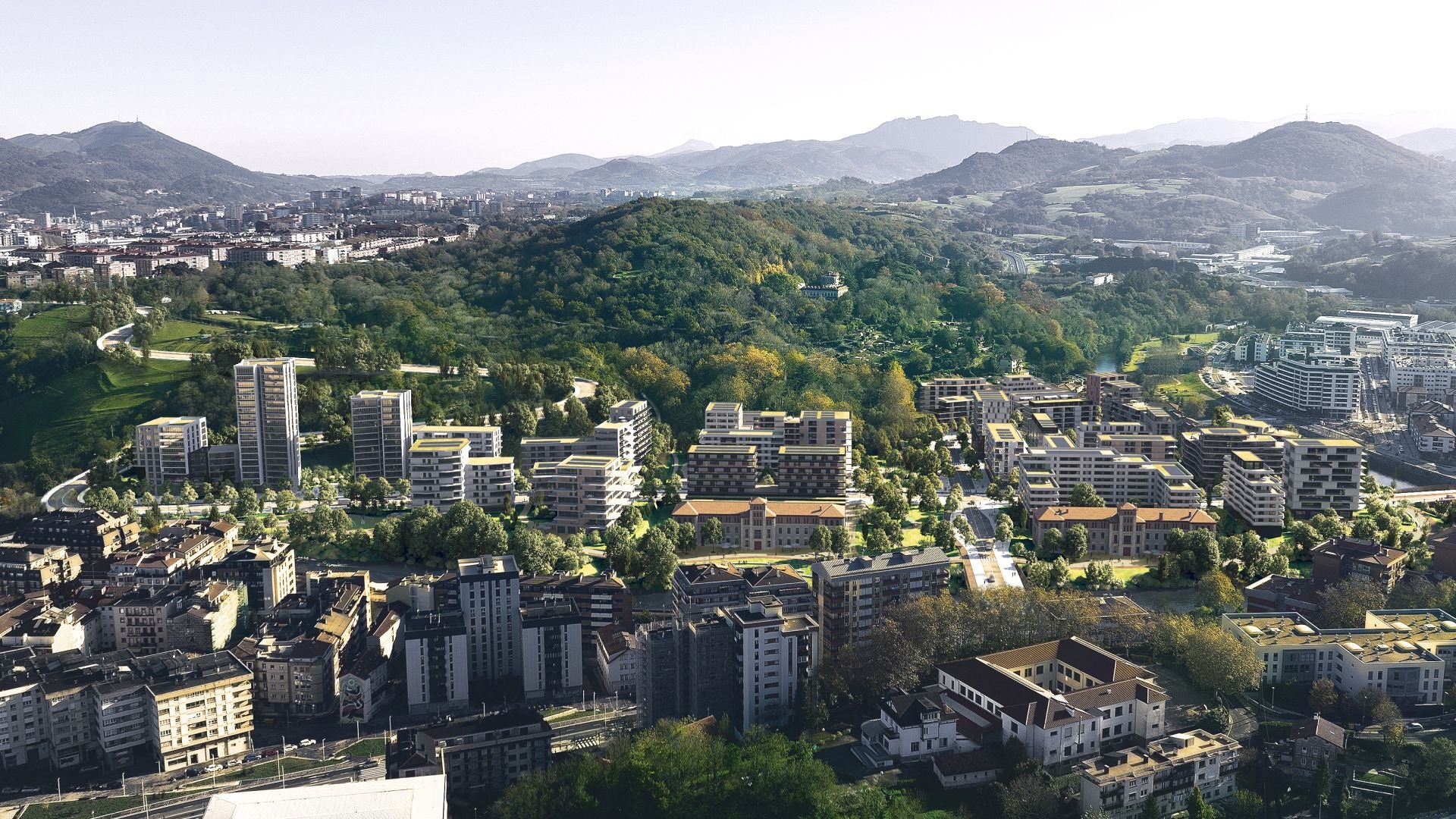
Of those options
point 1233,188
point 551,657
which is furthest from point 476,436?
point 1233,188

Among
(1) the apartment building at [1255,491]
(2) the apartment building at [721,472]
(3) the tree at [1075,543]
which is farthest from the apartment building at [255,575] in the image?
(1) the apartment building at [1255,491]

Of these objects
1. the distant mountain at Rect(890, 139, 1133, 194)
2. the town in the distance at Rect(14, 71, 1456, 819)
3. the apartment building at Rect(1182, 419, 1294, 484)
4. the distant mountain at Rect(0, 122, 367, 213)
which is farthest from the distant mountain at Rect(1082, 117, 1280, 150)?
the apartment building at Rect(1182, 419, 1294, 484)

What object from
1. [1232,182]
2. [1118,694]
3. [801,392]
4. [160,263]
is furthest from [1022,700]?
[1232,182]

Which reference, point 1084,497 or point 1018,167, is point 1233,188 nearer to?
point 1018,167

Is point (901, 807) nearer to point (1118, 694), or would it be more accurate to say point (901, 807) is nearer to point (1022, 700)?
point (1022, 700)

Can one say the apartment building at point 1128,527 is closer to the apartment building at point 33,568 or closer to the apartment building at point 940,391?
the apartment building at point 940,391

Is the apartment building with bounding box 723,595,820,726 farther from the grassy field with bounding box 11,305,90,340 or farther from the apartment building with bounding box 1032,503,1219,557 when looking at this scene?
the grassy field with bounding box 11,305,90,340
